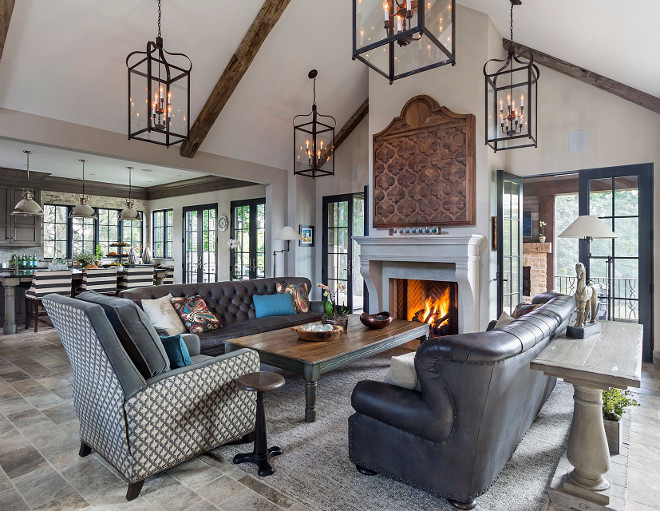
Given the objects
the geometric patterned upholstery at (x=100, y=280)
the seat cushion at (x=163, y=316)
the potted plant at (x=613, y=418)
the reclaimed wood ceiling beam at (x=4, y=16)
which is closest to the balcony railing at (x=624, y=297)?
the potted plant at (x=613, y=418)

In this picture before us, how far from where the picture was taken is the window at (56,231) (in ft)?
30.7

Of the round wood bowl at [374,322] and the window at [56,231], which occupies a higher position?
the window at [56,231]

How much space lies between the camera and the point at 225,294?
190 inches

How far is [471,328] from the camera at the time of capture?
4938 millimetres

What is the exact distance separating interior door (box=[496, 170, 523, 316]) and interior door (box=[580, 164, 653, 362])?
2.39 feet

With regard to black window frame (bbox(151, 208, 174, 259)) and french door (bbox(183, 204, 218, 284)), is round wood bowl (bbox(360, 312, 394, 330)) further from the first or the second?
black window frame (bbox(151, 208, 174, 259))

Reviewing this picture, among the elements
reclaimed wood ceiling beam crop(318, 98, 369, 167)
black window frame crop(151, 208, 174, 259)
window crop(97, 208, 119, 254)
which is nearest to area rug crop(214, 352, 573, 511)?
reclaimed wood ceiling beam crop(318, 98, 369, 167)

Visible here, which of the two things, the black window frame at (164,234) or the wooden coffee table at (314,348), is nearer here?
the wooden coffee table at (314,348)

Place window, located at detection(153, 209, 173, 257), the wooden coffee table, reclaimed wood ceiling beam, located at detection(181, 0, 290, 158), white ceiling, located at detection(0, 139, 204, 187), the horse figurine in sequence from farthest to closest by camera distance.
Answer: window, located at detection(153, 209, 173, 257)
white ceiling, located at detection(0, 139, 204, 187)
reclaimed wood ceiling beam, located at detection(181, 0, 290, 158)
the wooden coffee table
the horse figurine

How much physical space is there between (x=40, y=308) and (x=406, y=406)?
6.87 m

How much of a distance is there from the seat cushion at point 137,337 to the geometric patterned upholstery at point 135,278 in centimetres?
509

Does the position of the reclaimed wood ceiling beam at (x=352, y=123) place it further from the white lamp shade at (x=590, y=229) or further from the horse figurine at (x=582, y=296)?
the horse figurine at (x=582, y=296)

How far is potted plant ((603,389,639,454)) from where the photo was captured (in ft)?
8.09

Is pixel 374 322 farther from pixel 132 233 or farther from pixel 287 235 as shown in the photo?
pixel 132 233
